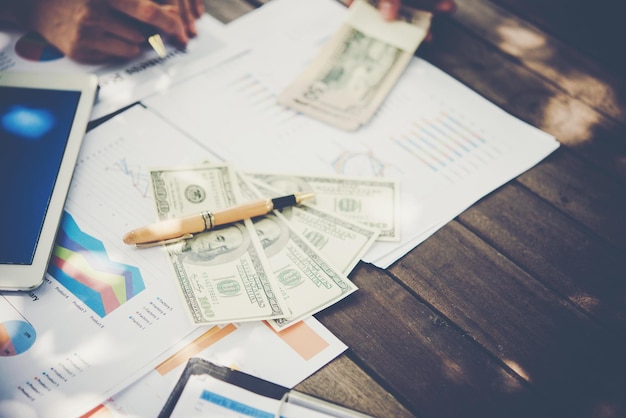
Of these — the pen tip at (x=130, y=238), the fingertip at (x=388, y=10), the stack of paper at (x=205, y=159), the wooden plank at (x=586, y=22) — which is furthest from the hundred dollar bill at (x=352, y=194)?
the wooden plank at (x=586, y=22)

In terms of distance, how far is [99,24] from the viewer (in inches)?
42.4

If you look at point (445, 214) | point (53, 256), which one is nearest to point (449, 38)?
point (445, 214)

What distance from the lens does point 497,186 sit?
1.02 m

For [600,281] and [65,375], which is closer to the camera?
[65,375]

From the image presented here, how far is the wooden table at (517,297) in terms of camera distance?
2.52 feet

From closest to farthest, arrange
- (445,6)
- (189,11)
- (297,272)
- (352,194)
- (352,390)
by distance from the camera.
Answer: (352,390) → (297,272) → (352,194) → (189,11) → (445,6)

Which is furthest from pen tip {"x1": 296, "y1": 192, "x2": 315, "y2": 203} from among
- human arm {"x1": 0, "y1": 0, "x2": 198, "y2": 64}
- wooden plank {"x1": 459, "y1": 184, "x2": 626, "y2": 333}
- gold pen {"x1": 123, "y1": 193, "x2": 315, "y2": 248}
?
human arm {"x1": 0, "y1": 0, "x2": 198, "y2": 64}

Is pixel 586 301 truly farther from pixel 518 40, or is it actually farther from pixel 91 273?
pixel 91 273

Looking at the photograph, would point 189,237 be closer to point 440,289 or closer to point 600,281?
point 440,289

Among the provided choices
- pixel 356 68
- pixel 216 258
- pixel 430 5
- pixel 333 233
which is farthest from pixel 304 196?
pixel 430 5

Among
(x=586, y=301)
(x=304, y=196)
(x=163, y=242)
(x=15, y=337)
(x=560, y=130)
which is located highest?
(x=560, y=130)

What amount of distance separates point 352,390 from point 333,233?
27 centimetres

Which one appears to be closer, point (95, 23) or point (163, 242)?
point (163, 242)

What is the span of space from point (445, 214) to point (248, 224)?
36 cm
